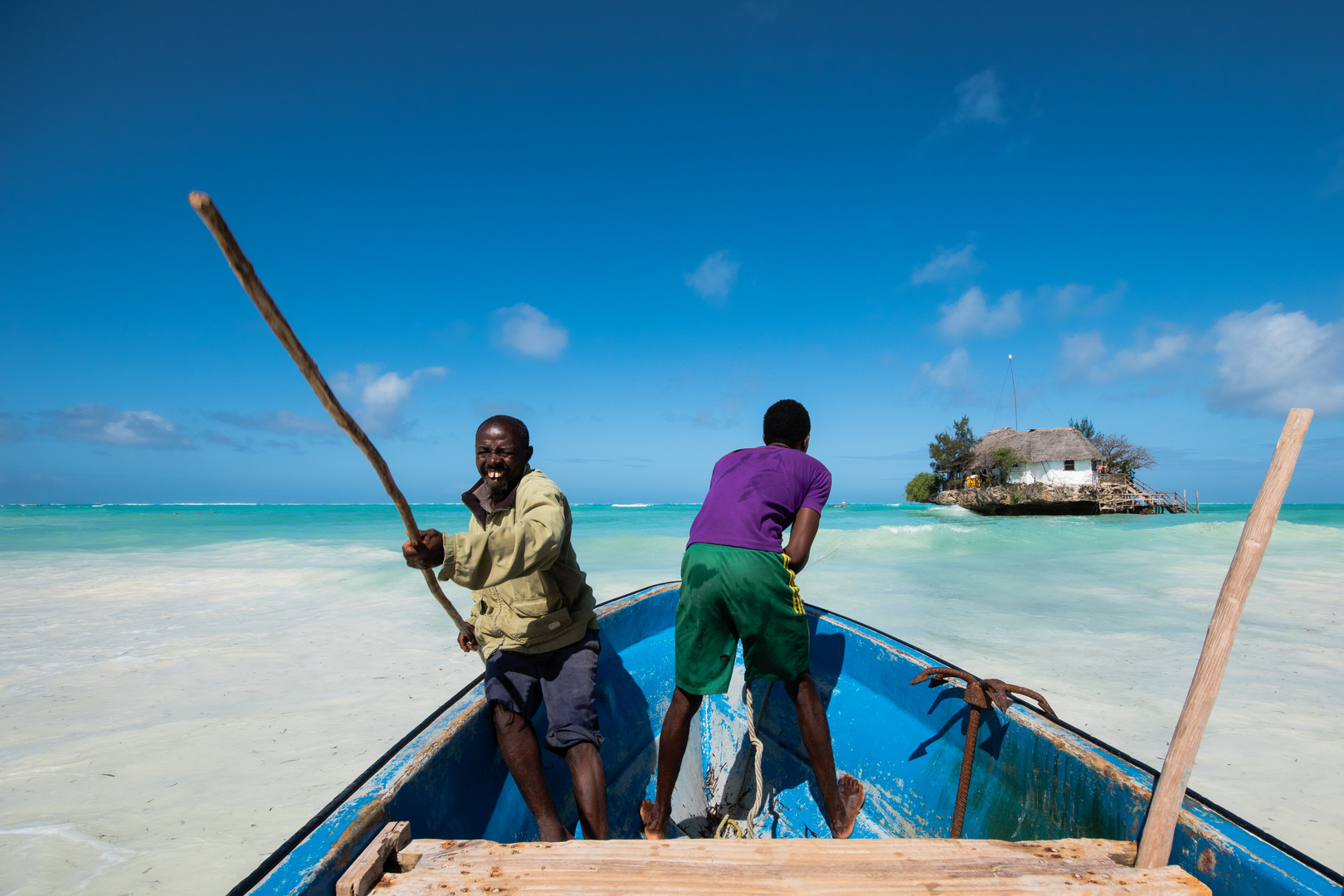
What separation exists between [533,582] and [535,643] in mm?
229

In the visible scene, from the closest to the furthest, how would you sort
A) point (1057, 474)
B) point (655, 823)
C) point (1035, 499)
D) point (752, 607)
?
point (752, 607), point (655, 823), point (1035, 499), point (1057, 474)

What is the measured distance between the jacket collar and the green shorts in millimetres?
706

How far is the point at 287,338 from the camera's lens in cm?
109

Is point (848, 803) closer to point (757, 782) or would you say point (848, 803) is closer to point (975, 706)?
point (757, 782)

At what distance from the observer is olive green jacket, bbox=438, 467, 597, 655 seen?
1635 mm

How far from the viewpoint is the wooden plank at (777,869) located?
113 centimetres

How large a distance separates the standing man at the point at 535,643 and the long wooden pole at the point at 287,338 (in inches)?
18.5

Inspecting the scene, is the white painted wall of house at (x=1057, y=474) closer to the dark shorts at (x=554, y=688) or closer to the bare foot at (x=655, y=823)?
the bare foot at (x=655, y=823)

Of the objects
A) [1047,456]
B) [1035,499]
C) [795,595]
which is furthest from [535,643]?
[1047,456]

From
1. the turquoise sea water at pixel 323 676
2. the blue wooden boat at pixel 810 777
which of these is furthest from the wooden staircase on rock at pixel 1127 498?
the blue wooden boat at pixel 810 777

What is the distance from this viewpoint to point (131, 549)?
1516cm

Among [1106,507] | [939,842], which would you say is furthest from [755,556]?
[1106,507]

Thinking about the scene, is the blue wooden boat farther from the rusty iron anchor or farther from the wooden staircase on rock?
the wooden staircase on rock

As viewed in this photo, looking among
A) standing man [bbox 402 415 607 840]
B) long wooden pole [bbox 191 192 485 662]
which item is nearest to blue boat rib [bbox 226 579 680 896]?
standing man [bbox 402 415 607 840]
